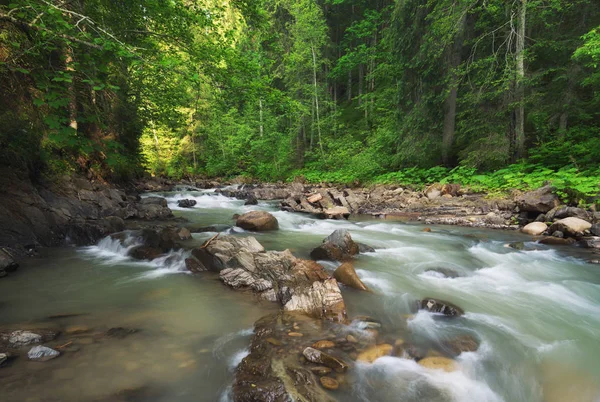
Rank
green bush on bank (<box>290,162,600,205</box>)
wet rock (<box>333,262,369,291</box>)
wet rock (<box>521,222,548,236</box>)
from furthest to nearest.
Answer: green bush on bank (<box>290,162,600,205</box>)
wet rock (<box>521,222,548,236</box>)
wet rock (<box>333,262,369,291</box>)

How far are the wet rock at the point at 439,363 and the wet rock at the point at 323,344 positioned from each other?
36.4 inches

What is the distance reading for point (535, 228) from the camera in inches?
311

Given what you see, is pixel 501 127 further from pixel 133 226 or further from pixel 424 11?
pixel 133 226

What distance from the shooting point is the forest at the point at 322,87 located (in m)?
4.14

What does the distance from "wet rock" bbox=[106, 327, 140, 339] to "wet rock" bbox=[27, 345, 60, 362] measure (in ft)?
1.62

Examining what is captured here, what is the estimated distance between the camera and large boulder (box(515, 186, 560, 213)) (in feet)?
27.3

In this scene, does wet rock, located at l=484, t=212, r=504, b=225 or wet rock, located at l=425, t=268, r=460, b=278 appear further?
wet rock, located at l=484, t=212, r=504, b=225

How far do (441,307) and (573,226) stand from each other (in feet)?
19.0

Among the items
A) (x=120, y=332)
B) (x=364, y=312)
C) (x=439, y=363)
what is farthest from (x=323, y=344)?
(x=120, y=332)

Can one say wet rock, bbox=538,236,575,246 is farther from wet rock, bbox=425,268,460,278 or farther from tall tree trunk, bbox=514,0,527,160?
tall tree trunk, bbox=514,0,527,160

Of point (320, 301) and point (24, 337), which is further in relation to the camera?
point (320, 301)

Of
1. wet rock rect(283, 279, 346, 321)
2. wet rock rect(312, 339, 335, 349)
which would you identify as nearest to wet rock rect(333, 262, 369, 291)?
wet rock rect(283, 279, 346, 321)

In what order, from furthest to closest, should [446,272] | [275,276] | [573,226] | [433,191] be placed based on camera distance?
[433,191], [573,226], [446,272], [275,276]

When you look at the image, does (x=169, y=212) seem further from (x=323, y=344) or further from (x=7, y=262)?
(x=323, y=344)
